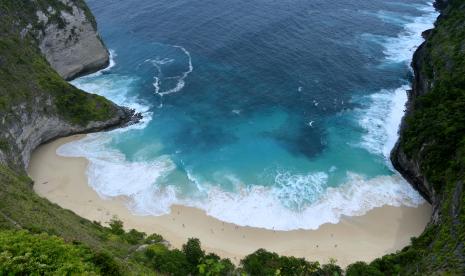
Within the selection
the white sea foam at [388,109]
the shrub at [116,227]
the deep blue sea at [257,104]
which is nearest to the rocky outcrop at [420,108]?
the white sea foam at [388,109]

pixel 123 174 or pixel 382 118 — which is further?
pixel 382 118

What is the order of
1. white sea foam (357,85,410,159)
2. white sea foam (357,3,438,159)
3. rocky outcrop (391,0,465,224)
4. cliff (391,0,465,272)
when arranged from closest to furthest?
cliff (391,0,465,272), rocky outcrop (391,0,465,224), white sea foam (357,85,410,159), white sea foam (357,3,438,159)

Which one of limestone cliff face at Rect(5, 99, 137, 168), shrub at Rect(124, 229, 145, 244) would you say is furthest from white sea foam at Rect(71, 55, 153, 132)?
shrub at Rect(124, 229, 145, 244)

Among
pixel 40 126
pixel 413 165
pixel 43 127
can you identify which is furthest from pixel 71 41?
pixel 413 165

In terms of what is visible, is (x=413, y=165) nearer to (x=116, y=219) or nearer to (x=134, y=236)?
(x=134, y=236)

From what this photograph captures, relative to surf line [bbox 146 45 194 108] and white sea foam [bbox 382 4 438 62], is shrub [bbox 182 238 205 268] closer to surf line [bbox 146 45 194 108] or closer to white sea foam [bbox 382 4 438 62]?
surf line [bbox 146 45 194 108]
